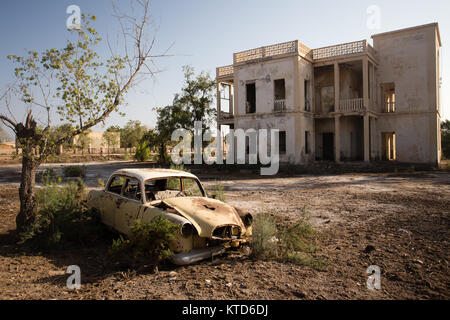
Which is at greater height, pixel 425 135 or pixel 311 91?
pixel 311 91

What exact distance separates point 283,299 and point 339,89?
2189cm

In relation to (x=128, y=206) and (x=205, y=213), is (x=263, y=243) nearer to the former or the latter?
(x=205, y=213)

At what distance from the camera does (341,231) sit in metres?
6.53

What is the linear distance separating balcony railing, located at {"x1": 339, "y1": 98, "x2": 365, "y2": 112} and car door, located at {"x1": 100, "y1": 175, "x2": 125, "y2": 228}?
18.8 m

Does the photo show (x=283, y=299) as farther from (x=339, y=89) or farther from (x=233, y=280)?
(x=339, y=89)

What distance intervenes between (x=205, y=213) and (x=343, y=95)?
70.1 feet

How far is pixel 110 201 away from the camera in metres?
6.00

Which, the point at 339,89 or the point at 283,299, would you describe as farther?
the point at 339,89

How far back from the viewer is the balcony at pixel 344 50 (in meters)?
21.0

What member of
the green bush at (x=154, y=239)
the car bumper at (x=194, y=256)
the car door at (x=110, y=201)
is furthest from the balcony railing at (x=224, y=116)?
the green bush at (x=154, y=239)

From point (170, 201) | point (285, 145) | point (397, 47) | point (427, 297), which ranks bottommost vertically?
point (427, 297)
